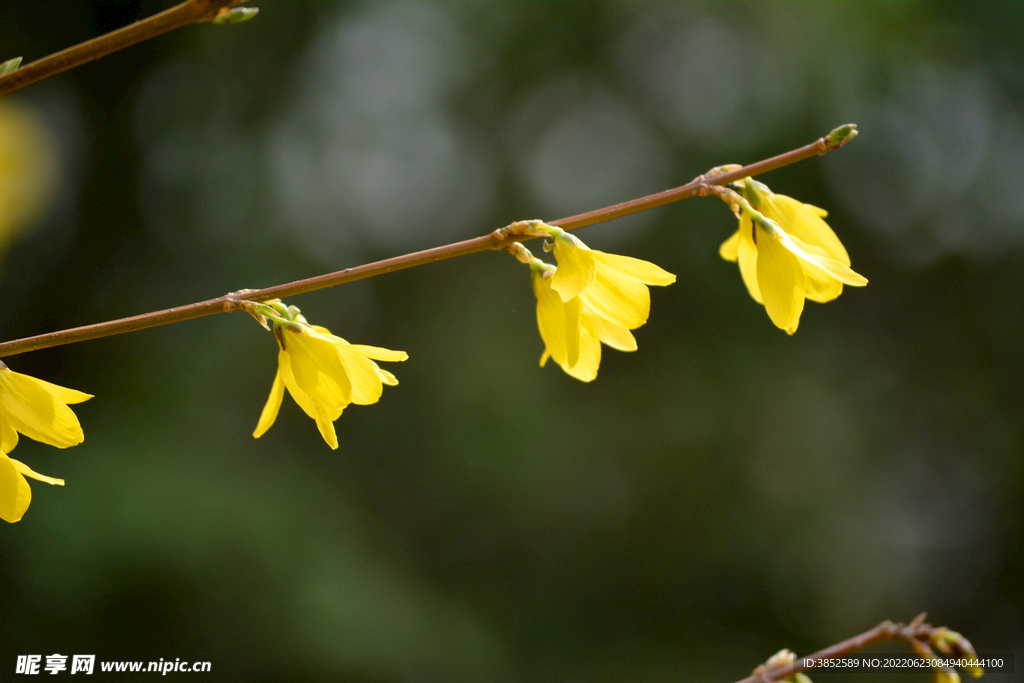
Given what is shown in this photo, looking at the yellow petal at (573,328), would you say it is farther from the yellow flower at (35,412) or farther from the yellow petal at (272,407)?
the yellow flower at (35,412)

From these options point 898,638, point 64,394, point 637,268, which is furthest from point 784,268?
point 64,394

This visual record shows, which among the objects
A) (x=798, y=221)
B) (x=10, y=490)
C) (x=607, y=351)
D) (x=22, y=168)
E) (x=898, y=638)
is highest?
(x=22, y=168)

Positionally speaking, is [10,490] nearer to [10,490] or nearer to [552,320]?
[10,490]

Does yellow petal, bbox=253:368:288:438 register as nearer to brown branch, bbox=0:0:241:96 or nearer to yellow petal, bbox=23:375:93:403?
yellow petal, bbox=23:375:93:403

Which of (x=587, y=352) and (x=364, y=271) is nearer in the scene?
(x=364, y=271)

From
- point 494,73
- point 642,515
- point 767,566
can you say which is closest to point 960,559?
point 767,566

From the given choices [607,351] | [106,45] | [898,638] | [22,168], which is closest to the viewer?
[106,45]
